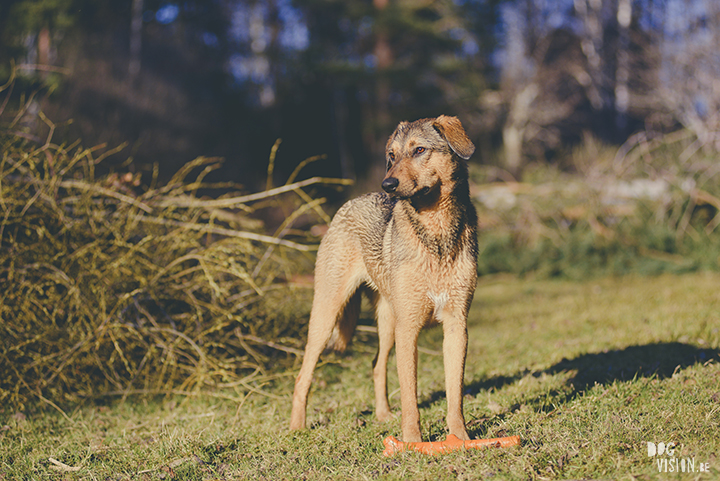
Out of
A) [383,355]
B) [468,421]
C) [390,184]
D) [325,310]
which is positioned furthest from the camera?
[383,355]

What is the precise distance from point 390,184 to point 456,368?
117 cm

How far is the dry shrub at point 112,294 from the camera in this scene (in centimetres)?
459

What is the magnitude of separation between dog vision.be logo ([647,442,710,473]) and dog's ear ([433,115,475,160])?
1.81 metres

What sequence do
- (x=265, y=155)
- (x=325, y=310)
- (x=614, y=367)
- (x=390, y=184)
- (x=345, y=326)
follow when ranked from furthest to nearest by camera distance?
(x=265, y=155) < (x=614, y=367) < (x=345, y=326) < (x=325, y=310) < (x=390, y=184)

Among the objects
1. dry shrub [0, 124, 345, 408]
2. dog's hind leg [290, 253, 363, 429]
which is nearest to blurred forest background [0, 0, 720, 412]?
dry shrub [0, 124, 345, 408]

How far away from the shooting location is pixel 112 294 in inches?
195

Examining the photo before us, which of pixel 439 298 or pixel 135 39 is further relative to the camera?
pixel 135 39

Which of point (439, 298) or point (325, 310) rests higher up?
point (439, 298)

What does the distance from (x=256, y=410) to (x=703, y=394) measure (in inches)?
126

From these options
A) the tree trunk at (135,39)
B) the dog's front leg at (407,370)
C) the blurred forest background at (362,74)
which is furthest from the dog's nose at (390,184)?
the tree trunk at (135,39)

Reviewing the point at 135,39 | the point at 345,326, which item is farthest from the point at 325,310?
the point at 135,39

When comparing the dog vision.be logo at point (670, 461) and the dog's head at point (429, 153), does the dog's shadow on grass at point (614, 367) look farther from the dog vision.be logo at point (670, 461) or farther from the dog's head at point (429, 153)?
the dog's head at point (429, 153)

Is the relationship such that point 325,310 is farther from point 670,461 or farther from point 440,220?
point 670,461

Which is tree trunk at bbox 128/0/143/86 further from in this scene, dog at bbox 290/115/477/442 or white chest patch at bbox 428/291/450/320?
white chest patch at bbox 428/291/450/320
